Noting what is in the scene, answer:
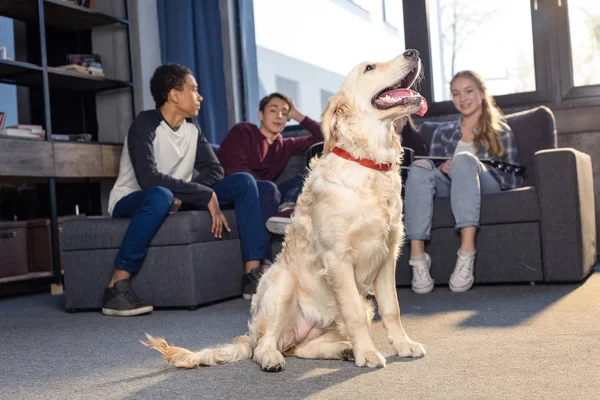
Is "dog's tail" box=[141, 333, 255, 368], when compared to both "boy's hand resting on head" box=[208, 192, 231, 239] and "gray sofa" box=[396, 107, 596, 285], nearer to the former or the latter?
"boy's hand resting on head" box=[208, 192, 231, 239]

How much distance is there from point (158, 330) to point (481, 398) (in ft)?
5.41

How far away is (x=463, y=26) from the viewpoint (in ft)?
16.4

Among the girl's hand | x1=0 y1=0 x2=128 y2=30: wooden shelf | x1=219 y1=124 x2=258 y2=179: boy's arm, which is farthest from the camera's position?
x1=0 y1=0 x2=128 y2=30: wooden shelf

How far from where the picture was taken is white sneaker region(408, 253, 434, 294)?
11.3 feet

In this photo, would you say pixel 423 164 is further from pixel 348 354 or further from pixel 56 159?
pixel 56 159

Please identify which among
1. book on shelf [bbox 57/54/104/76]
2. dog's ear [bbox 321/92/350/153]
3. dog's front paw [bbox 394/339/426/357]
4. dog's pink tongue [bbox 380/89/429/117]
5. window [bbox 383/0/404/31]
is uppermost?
window [bbox 383/0/404/31]

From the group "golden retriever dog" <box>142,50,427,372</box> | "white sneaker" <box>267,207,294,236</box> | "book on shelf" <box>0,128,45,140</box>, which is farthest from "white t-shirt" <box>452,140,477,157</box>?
"book on shelf" <box>0,128,45,140</box>

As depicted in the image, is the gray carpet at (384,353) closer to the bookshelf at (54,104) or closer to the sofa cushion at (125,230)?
the sofa cushion at (125,230)

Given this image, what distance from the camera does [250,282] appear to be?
11.6 ft

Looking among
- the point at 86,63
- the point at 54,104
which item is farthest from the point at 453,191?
the point at 54,104

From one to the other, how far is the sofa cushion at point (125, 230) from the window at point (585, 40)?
2.59m

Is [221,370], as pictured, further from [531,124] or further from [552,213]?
[531,124]

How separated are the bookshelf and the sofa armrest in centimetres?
301

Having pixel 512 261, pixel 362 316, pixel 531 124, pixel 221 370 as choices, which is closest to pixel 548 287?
pixel 512 261
